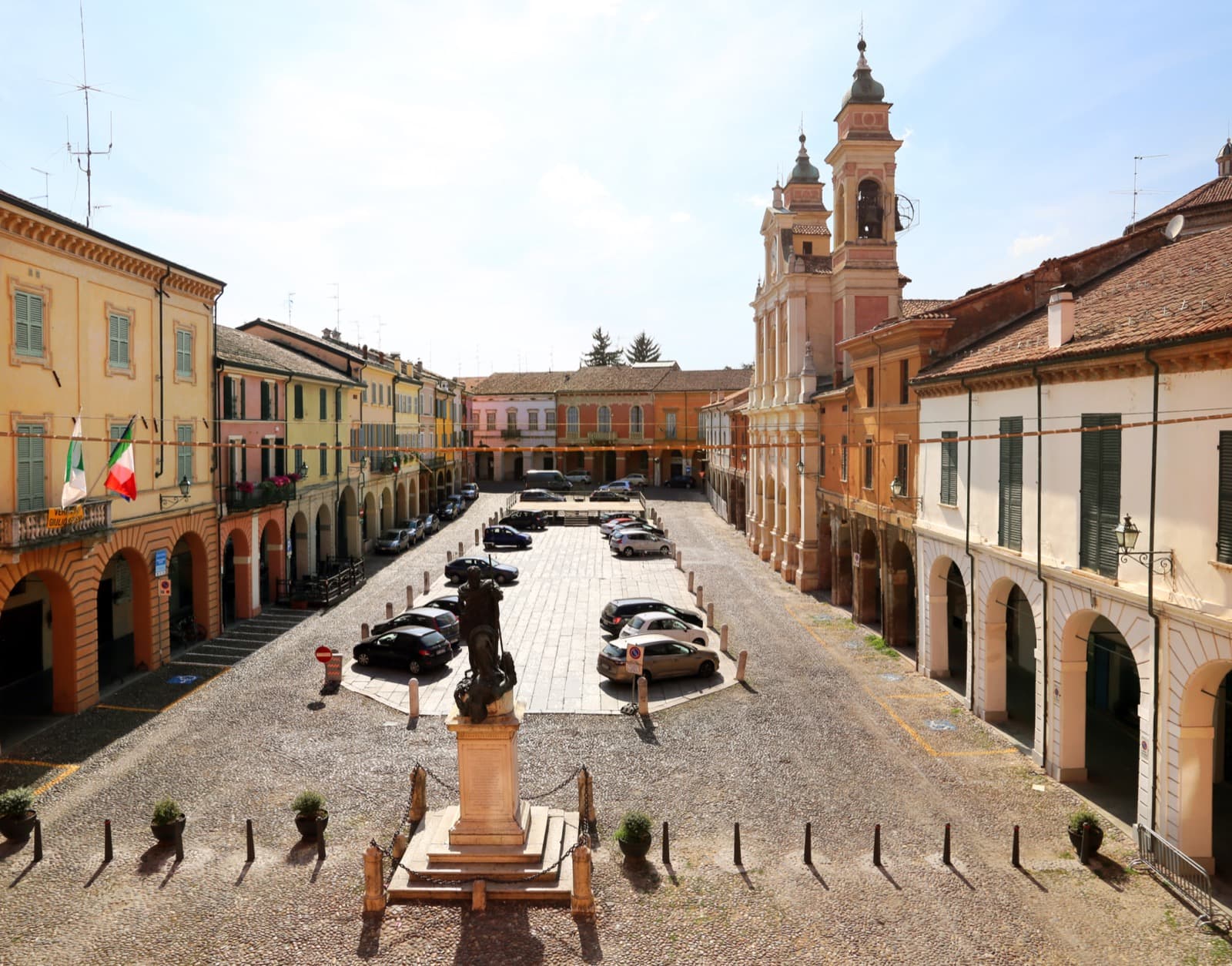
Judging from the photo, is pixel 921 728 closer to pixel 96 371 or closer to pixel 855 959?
pixel 855 959

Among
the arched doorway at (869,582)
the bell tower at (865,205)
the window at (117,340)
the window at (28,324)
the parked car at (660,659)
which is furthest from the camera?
the bell tower at (865,205)

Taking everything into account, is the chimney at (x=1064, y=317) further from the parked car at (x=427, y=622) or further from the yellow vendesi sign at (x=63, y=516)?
the yellow vendesi sign at (x=63, y=516)

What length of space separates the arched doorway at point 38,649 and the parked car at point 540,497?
4780 centimetres

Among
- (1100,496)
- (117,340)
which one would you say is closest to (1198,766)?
(1100,496)

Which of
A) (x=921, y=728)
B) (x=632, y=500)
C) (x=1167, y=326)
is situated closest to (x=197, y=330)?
(x=921, y=728)

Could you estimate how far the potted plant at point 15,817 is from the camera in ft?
50.3

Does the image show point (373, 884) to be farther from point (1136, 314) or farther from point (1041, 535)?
point (1136, 314)

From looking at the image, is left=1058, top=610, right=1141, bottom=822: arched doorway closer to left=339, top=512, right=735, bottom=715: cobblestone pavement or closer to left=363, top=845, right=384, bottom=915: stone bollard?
left=339, top=512, right=735, bottom=715: cobblestone pavement

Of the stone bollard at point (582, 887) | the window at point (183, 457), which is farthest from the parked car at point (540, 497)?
the stone bollard at point (582, 887)

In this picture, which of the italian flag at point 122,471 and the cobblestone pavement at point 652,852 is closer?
the cobblestone pavement at point 652,852

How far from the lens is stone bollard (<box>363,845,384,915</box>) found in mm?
13227

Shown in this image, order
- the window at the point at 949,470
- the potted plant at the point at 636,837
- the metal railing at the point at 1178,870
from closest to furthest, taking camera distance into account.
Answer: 1. the metal railing at the point at 1178,870
2. the potted plant at the point at 636,837
3. the window at the point at 949,470

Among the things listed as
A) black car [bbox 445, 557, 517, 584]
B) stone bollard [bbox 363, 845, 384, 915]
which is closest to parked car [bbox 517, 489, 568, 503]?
black car [bbox 445, 557, 517, 584]

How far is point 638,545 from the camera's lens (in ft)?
163
